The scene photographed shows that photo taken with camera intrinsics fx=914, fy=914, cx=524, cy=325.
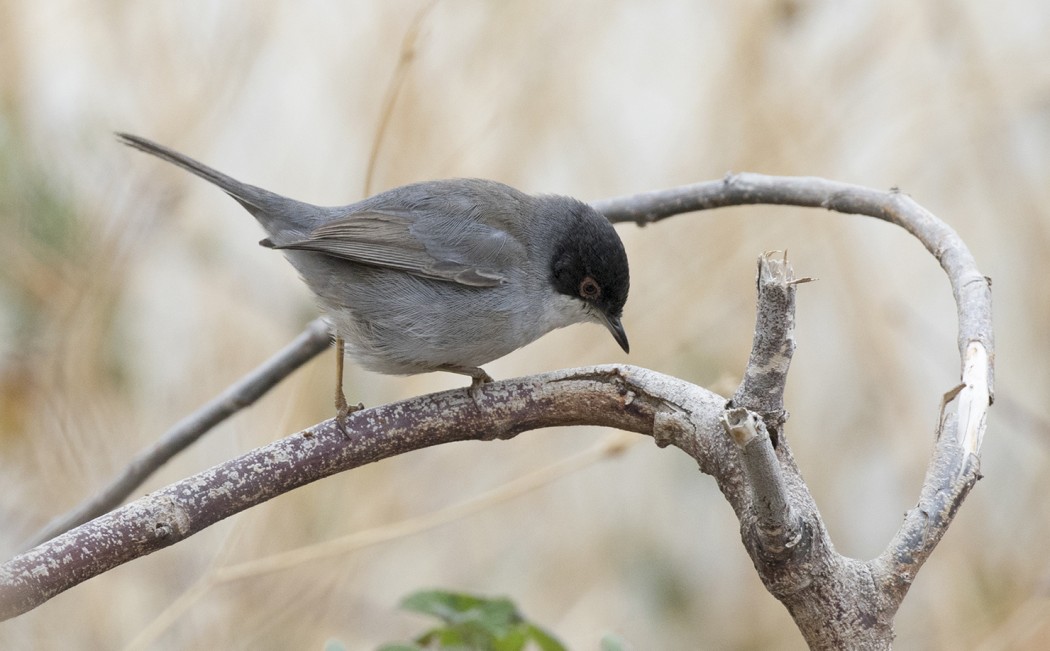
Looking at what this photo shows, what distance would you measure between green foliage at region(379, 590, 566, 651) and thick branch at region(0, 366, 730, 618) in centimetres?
29

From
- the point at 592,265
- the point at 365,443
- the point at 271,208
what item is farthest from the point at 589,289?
the point at 365,443

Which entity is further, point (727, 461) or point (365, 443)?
point (365, 443)

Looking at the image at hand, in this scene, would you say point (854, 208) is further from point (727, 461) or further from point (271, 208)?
point (271, 208)

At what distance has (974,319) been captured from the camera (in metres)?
1.70

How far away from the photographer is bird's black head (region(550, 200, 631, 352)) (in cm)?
262

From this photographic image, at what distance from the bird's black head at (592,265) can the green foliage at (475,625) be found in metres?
1.16

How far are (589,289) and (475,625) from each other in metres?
1.28

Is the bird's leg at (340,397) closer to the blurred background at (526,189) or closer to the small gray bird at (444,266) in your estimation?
the small gray bird at (444,266)

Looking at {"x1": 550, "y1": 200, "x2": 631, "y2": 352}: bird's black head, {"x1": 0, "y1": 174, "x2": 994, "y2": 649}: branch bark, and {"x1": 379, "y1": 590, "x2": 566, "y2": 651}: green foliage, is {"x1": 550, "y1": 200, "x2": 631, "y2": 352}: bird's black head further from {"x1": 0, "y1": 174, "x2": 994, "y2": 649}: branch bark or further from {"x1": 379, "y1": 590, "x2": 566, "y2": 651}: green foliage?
{"x1": 379, "y1": 590, "x2": 566, "y2": 651}: green foliage

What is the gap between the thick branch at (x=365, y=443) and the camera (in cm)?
145

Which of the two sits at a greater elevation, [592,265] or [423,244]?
[423,244]

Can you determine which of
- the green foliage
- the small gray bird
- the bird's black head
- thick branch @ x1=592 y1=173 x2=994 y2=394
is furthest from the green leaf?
A: the bird's black head

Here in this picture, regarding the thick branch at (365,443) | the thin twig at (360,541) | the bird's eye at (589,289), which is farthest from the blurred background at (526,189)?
the thick branch at (365,443)

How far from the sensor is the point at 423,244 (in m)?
2.62
